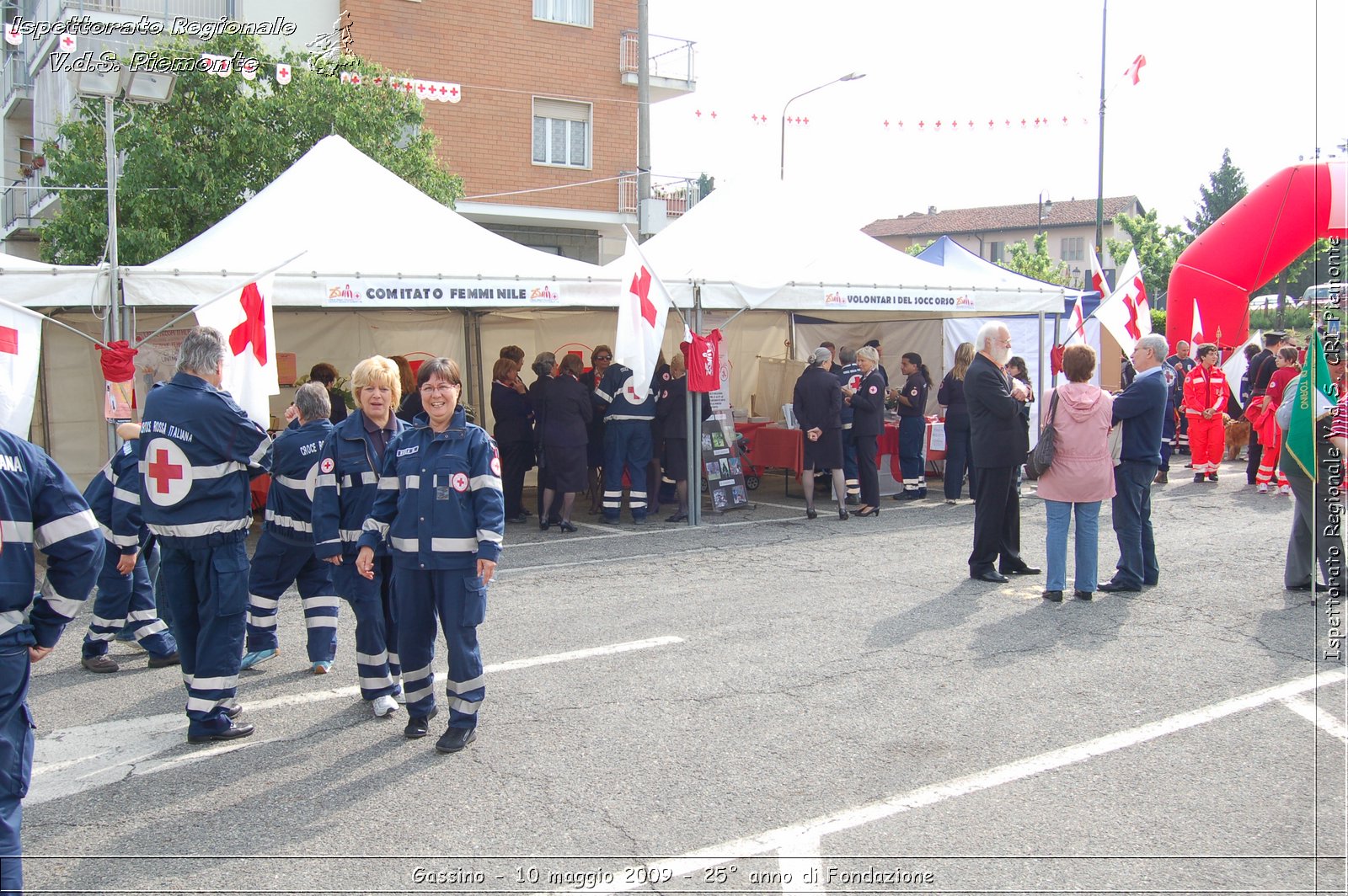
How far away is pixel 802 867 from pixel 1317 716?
304 centimetres

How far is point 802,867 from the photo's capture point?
12.1ft

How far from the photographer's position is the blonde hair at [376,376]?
5.32 m

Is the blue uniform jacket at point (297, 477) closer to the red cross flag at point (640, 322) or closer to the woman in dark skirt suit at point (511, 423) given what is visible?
the red cross flag at point (640, 322)

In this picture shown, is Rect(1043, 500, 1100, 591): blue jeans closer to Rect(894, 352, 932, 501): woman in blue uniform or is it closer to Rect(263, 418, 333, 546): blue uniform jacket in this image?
Rect(263, 418, 333, 546): blue uniform jacket

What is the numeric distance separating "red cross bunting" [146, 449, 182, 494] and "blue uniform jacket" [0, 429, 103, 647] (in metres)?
1.60

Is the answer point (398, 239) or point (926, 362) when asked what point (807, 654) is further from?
point (926, 362)

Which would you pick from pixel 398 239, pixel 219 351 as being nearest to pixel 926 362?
pixel 398 239

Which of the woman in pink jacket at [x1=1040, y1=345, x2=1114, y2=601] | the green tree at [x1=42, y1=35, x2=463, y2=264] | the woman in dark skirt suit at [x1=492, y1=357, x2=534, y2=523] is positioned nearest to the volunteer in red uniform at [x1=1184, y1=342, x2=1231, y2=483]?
the woman in pink jacket at [x1=1040, y1=345, x2=1114, y2=601]

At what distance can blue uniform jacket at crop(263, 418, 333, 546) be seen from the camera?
5613mm

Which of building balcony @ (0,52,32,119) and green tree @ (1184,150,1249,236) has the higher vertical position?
green tree @ (1184,150,1249,236)

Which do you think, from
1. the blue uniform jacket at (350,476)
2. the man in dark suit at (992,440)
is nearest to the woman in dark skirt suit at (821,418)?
the man in dark suit at (992,440)

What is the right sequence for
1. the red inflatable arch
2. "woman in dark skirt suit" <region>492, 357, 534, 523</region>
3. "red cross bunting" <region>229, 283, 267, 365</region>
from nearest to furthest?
"red cross bunting" <region>229, 283, 267, 365</region>
"woman in dark skirt suit" <region>492, 357, 534, 523</region>
the red inflatable arch

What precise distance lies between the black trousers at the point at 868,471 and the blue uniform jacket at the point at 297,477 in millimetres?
7283

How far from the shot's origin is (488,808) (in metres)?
4.16
